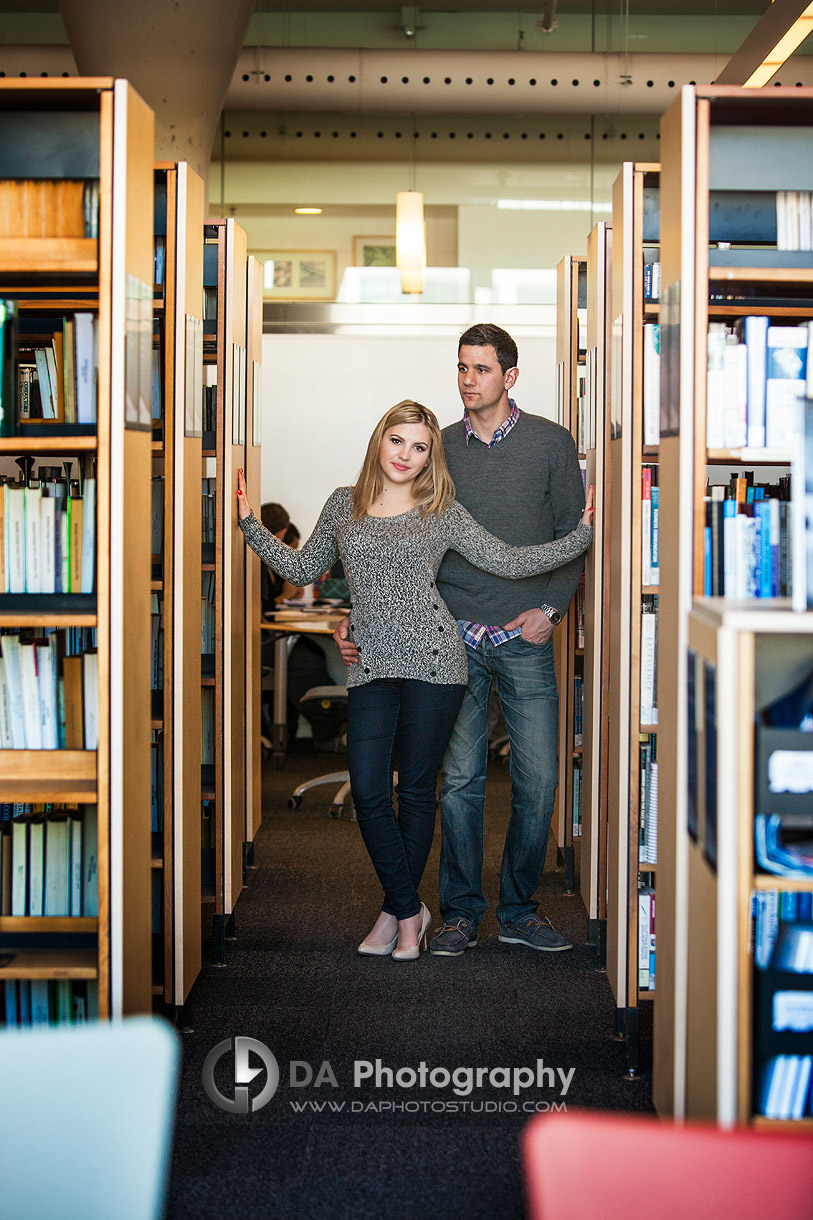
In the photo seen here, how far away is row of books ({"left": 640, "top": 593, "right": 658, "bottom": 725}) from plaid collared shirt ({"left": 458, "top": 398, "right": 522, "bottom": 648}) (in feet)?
1.86

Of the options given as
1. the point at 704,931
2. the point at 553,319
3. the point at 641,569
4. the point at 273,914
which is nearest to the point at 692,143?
the point at 641,569

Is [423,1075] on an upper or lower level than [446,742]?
lower

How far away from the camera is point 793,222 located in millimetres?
2436

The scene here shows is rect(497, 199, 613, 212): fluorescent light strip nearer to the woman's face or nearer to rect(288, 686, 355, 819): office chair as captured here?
rect(288, 686, 355, 819): office chair

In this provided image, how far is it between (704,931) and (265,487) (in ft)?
20.3

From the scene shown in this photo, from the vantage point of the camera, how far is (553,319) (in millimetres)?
7926

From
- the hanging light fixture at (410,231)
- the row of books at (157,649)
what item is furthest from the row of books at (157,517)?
the hanging light fixture at (410,231)

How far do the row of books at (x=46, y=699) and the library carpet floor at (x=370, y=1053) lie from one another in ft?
2.86

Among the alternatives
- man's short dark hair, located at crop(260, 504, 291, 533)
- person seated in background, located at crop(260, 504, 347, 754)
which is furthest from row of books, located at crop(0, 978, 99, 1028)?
man's short dark hair, located at crop(260, 504, 291, 533)

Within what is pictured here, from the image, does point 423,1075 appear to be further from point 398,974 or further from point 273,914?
point 273,914

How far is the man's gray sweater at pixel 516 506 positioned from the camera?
3.62 m

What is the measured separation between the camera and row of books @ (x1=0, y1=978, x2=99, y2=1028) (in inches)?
100

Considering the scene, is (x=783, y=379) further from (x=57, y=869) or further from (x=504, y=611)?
(x=57, y=869)

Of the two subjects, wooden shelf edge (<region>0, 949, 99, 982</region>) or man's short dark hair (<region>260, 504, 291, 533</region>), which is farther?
man's short dark hair (<region>260, 504, 291, 533</region>)
